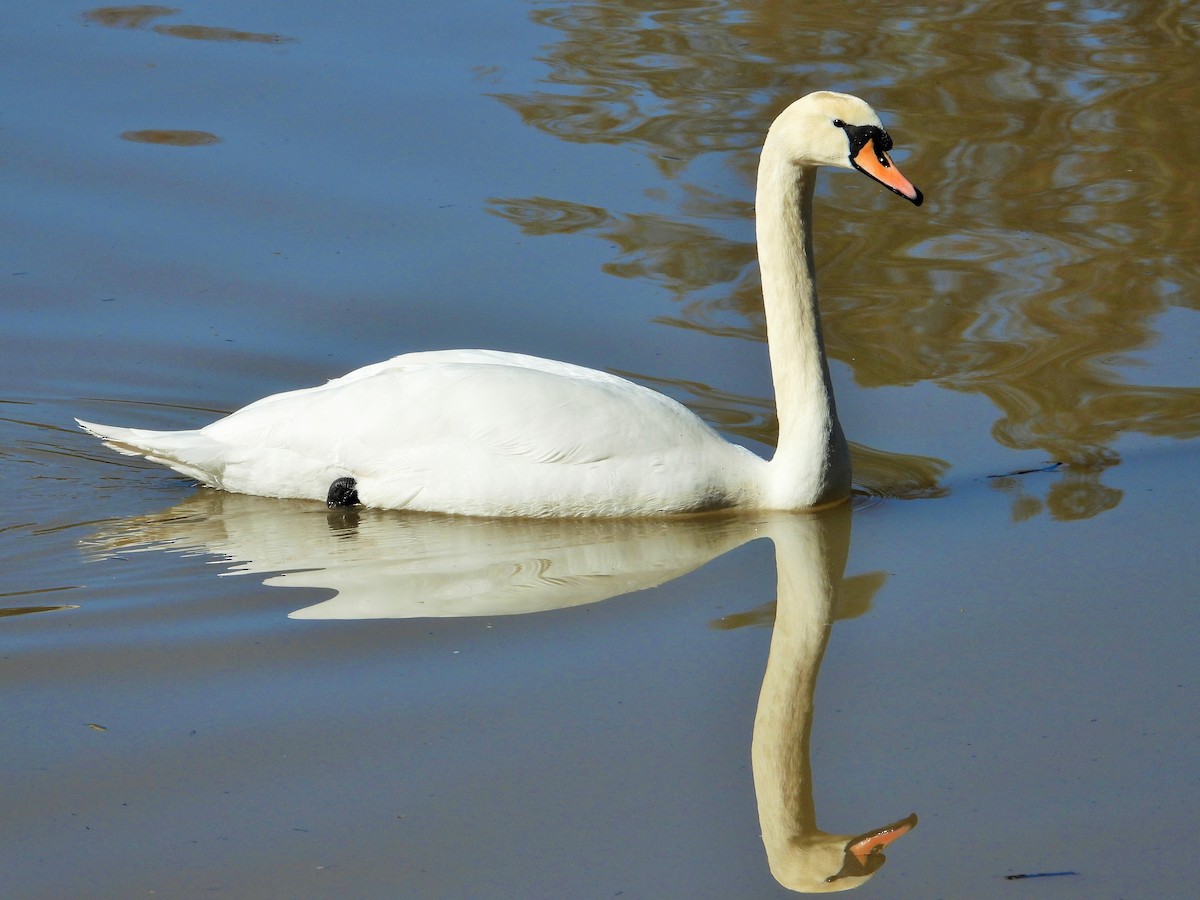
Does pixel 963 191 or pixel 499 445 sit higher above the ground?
pixel 963 191

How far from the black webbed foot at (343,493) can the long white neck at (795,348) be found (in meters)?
1.51

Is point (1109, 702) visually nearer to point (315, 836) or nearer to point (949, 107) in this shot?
point (315, 836)

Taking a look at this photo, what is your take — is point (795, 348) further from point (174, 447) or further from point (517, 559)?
point (174, 447)

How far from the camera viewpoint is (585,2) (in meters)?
13.8

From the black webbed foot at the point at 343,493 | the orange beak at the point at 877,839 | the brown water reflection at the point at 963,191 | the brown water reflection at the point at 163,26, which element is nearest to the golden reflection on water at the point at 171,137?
the brown water reflection at the point at 163,26

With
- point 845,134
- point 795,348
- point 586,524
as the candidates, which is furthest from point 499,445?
point 845,134

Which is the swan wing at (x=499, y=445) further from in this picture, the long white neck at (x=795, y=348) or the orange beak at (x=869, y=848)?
the orange beak at (x=869, y=848)

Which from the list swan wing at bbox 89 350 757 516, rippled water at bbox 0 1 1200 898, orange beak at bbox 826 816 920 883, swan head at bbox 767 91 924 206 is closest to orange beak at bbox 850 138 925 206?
swan head at bbox 767 91 924 206

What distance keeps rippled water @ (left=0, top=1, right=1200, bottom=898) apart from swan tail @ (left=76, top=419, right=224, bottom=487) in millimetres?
148

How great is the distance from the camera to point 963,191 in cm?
1034

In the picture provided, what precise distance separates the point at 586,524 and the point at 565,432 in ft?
1.14

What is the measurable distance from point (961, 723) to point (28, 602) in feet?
9.47

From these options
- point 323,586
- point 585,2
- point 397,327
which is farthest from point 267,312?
point 585,2

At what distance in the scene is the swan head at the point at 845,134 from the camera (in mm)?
6344
